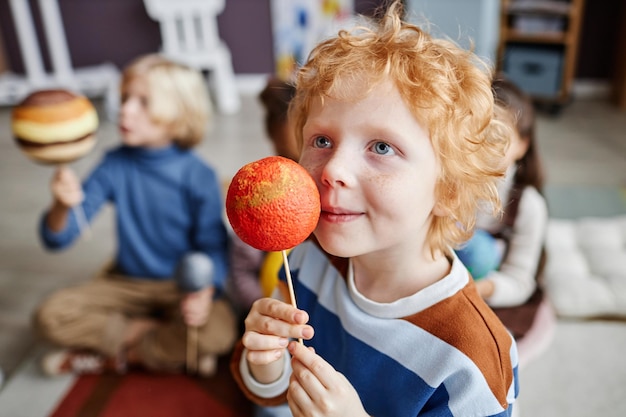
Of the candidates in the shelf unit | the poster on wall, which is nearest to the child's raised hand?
the shelf unit

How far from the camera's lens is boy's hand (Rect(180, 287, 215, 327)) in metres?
1.51

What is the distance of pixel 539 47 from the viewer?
3.67 m

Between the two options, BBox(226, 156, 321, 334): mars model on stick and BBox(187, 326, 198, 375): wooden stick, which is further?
BBox(187, 326, 198, 375): wooden stick

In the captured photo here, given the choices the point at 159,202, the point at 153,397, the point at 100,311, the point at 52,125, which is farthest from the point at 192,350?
the point at 52,125

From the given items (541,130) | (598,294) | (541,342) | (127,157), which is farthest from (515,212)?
(541,130)

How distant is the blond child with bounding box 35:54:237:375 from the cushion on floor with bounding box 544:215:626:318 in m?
1.00

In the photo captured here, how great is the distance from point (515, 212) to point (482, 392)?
824mm

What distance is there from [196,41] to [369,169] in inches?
148

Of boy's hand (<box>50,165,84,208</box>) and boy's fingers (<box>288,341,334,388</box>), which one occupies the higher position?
boy's fingers (<box>288,341,334,388</box>)

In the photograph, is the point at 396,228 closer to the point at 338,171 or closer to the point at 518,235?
the point at 338,171

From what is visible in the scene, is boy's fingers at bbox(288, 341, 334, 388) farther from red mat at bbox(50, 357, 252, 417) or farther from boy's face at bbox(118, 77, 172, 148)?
boy's face at bbox(118, 77, 172, 148)

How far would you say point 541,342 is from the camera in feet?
4.32

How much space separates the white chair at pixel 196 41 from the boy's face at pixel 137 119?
7.56ft

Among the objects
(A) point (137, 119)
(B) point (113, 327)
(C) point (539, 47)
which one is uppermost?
(A) point (137, 119)
